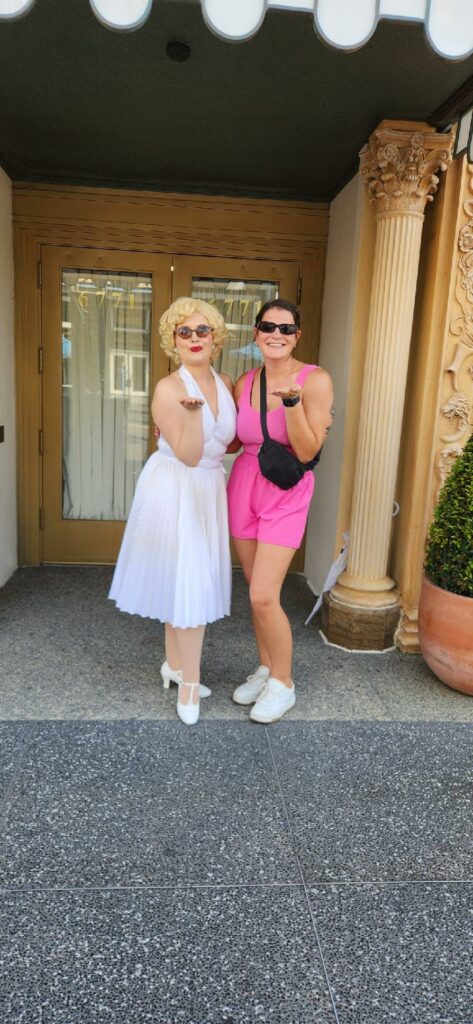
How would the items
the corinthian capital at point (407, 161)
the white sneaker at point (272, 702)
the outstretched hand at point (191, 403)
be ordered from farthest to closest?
1. the corinthian capital at point (407, 161)
2. the white sneaker at point (272, 702)
3. the outstretched hand at point (191, 403)

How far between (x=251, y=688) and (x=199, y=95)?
2.91 metres

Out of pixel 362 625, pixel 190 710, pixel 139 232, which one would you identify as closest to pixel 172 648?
pixel 190 710

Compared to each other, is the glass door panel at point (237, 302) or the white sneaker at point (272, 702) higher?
the glass door panel at point (237, 302)

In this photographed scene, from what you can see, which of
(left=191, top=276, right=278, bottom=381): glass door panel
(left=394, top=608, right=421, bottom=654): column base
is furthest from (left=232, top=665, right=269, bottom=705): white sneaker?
(left=191, top=276, right=278, bottom=381): glass door panel

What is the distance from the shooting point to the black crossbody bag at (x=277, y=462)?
2.71 m

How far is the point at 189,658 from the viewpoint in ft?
9.75

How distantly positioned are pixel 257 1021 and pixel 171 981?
238 millimetres

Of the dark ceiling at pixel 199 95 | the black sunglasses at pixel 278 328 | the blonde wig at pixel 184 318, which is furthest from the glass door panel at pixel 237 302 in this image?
the black sunglasses at pixel 278 328

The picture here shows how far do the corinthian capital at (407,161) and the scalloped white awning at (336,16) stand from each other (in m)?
1.35

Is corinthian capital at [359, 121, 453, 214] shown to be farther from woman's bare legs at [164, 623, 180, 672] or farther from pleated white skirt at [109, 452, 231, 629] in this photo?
woman's bare legs at [164, 623, 180, 672]

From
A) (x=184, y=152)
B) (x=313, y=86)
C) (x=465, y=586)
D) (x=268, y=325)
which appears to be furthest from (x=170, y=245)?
(x=465, y=586)

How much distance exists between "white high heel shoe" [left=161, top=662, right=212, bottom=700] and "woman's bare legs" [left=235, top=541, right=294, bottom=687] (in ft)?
1.21

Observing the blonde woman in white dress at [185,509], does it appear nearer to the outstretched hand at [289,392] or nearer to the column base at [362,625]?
the outstretched hand at [289,392]

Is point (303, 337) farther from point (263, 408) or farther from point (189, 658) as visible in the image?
point (189, 658)
